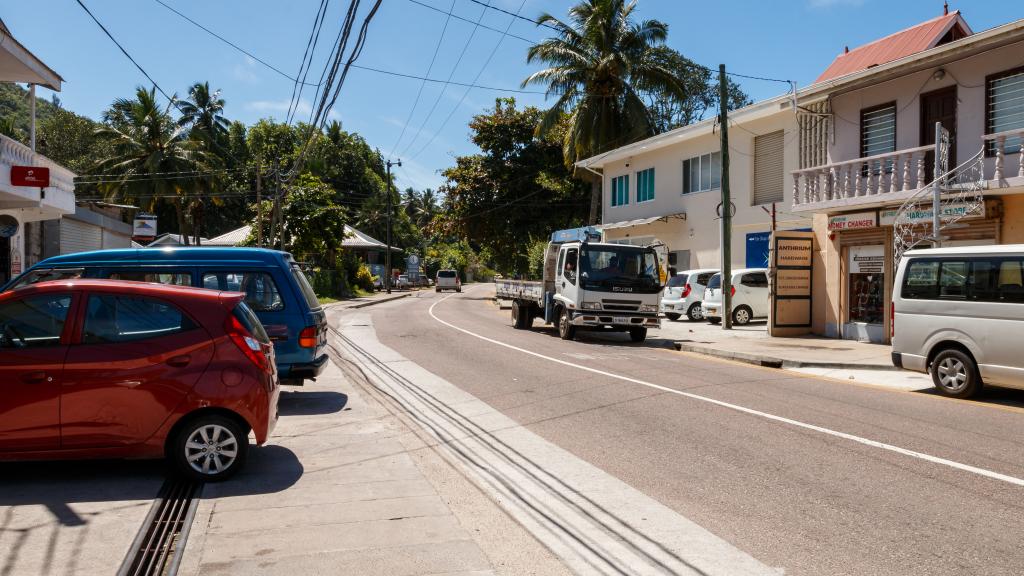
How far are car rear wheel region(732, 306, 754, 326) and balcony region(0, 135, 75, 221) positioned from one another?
19.1 m

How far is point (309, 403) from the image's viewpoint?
1019cm

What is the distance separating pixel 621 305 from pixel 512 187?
93.8 ft

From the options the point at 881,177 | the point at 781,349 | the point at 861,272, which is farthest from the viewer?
the point at 861,272

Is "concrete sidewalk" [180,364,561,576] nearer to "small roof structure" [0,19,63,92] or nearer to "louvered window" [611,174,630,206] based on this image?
"small roof structure" [0,19,63,92]

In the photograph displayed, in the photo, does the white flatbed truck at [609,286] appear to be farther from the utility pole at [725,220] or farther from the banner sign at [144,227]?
the banner sign at [144,227]

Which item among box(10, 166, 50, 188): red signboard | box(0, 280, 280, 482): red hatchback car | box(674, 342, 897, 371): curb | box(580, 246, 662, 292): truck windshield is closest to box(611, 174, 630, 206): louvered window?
box(580, 246, 662, 292): truck windshield

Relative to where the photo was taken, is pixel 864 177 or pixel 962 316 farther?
pixel 864 177

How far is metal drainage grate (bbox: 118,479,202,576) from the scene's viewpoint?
4.42 m

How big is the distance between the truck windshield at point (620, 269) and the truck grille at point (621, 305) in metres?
0.29

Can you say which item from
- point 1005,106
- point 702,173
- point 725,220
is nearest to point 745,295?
point 725,220

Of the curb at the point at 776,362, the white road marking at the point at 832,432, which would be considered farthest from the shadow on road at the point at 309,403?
the curb at the point at 776,362

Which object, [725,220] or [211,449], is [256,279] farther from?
[725,220]

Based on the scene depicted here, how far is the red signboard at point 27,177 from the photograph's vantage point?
16328mm

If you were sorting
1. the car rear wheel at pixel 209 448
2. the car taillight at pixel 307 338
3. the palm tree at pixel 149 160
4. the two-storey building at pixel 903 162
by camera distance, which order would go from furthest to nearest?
the palm tree at pixel 149 160
the two-storey building at pixel 903 162
the car taillight at pixel 307 338
the car rear wheel at pixel 209 448
